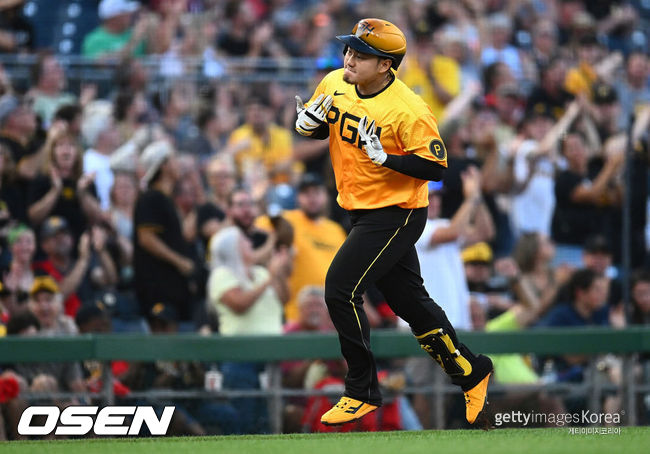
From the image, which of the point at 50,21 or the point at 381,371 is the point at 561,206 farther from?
the point at 50,21

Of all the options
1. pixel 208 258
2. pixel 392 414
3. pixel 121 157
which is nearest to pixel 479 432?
pixel 392 414

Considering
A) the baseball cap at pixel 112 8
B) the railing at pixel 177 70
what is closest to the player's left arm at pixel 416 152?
the railing at pixel 177 70

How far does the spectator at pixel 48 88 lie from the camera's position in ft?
35.3

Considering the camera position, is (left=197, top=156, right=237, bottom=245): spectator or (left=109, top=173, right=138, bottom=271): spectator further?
(left=197, top=156, right=237, bottom=245): spectator

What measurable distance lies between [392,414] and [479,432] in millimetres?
2170

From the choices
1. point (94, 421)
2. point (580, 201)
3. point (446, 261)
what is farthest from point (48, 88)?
point (580, 201)

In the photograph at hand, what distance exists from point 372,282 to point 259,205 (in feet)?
14.6

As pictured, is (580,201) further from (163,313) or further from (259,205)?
(163,313)

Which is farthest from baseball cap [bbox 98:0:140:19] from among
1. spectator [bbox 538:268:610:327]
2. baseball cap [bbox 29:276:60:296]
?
spectator [bbox 538:268:610:327]

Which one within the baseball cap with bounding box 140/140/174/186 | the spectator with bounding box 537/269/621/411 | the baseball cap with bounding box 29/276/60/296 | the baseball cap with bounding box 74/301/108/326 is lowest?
the spectator with bounding box 537/269/621/411

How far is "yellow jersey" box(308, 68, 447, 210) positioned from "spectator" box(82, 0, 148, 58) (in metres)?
5.60

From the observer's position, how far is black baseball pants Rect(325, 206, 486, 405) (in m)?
6.40

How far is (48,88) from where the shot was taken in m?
10.8

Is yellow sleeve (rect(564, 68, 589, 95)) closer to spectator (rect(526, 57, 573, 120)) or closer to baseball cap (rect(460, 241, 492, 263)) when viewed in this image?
spectator (rect(526, 57, 573, 120))
